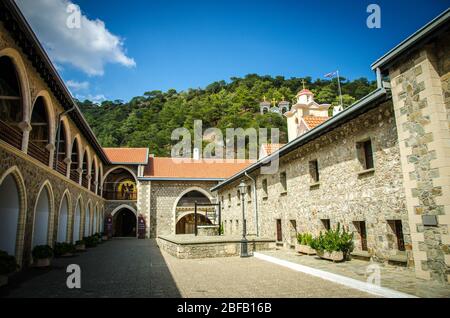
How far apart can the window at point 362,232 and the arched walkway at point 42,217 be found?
1156 centimetres

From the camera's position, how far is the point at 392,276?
6.76 metres

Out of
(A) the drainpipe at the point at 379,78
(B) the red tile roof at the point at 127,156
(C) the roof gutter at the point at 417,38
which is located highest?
(B) the red tile roof at the point at 127,156

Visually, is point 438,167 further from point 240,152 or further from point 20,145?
point 240,152

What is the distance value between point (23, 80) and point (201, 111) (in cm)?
6406

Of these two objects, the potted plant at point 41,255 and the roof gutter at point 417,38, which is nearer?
the roof gutter at point 417,38

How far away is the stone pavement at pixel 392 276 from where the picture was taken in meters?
5.41

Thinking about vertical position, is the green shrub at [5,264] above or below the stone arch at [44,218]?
below

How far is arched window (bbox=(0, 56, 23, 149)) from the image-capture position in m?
9.05

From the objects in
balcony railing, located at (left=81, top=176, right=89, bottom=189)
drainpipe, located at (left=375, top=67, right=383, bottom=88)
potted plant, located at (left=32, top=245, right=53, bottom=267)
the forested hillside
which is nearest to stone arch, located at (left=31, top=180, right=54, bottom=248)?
potted plant, located at (left=32, top=245, right=53, bottom=267)

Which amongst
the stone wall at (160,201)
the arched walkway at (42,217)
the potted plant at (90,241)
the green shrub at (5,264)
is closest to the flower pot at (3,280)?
the green shrub at (5,264)

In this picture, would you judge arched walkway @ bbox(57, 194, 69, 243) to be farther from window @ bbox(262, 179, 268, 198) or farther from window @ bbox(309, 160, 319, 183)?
window @ bbox(309, 160, 319, 183)

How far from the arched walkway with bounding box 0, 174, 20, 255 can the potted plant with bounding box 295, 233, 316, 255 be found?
962 centimetres

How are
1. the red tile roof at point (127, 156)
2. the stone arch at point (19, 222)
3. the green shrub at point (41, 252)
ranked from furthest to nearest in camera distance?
1. the red tile roof at point (127, 156)
2. the green shrub at point (41, 252)
3. the stone arch at point (19, 222)

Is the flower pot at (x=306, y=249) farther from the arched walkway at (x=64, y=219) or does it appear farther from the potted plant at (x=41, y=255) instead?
the arched walkway at (x=64, y=219)
